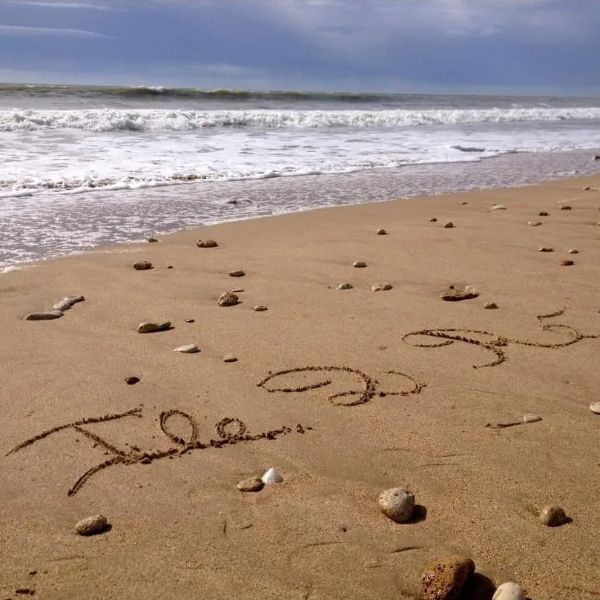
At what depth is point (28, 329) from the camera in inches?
128

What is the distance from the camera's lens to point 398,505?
6.10 feet

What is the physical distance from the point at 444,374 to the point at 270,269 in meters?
1.89

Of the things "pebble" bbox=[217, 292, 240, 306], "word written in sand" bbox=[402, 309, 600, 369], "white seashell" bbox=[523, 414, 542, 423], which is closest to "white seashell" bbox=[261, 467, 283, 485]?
"white seashell" bbox=[523, 414, 542, 423]

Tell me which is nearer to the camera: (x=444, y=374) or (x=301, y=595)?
(x=301, y=595)

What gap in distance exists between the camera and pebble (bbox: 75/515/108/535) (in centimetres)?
181

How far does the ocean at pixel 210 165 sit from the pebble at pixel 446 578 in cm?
367

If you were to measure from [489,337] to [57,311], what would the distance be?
203cm

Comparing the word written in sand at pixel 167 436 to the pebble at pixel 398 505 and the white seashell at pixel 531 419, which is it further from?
the white seashell at pixel 531 419

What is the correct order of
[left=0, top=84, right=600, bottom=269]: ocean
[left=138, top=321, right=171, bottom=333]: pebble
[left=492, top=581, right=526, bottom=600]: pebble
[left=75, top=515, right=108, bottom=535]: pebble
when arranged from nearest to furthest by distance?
[left=492, top=581, right=526, bottom=600]: pebble < [left=75, top=515, right=108, bottom=535]: pebble < [left=138, top=321, right=171, bottom=333]: pebble < [left=0, top=84, right=600, bottom=269]: ocean

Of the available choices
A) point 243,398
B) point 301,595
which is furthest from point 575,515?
point 243,398

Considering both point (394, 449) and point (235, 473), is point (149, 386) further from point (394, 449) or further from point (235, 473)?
point (394, 449)

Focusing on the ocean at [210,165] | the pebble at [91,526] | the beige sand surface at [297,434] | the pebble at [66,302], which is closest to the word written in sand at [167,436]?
the beige sand surface at [297,434]

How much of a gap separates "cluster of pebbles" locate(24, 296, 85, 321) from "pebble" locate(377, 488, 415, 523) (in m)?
2.11

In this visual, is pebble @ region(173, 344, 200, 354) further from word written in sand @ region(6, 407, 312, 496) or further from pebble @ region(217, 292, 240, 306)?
pebble @ region(217, 292, 240, 306)
